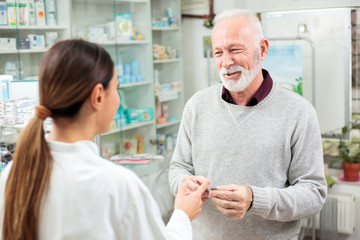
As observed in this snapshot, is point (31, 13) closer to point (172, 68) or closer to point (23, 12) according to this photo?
point (23, 12)

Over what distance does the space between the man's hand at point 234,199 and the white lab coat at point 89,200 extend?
0.55m

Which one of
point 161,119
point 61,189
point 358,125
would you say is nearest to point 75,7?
point 161,119

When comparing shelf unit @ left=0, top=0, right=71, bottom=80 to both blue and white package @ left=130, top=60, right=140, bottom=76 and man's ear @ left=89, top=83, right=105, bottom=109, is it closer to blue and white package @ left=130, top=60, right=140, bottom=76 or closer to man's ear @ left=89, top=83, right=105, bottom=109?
blue and white package @ left=130, top=60, right=140, bottom=76

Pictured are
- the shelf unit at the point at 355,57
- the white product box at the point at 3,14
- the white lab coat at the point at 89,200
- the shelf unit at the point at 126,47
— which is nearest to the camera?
the white lab coat at the point at 89,200

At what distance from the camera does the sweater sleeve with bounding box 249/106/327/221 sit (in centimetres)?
151

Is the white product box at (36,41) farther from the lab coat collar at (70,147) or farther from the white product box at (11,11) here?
the lab coat collar at (70,147)

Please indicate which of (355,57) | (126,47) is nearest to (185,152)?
(126,47)

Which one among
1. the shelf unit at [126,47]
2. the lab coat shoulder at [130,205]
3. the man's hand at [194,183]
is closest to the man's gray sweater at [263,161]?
the man's hand at [194,183]

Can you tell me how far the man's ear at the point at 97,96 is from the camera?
99cm

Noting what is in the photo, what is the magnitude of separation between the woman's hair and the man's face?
82 cm

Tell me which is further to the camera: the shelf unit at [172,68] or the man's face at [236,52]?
the shelf unit at [172,68]

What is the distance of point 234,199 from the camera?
1.49m

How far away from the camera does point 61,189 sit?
94 centimetres

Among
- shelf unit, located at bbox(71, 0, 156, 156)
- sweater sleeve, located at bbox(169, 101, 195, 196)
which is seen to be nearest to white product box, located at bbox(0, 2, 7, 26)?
shelf unit, located at bbox(71, 0, 156, 156)
